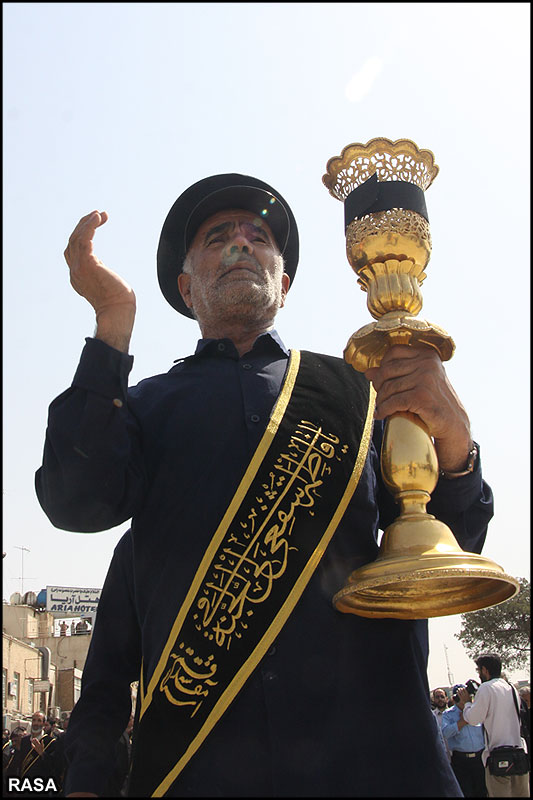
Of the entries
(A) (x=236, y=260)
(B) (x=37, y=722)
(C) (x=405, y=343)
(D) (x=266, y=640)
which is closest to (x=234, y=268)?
(A) (x=236, y=260)

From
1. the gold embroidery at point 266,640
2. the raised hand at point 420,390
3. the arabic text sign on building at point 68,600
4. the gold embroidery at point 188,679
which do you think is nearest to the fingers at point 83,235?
the raised hand at point 420,390

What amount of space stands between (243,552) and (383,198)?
1226 millimetres

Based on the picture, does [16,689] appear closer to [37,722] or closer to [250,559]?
[37,722]

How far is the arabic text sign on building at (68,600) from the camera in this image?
57.2m

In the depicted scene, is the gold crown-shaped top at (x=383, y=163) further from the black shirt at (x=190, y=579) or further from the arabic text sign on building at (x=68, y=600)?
the arabic text sign on building at (x=68, y=600)

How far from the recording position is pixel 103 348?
222 cm

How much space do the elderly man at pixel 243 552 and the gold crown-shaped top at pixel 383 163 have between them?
68 cm

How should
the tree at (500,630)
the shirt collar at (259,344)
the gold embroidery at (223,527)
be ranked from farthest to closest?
1. the tree at (500,630)
2. the shirt collar at (259,344)
3. the gold embroidery at (223,527)

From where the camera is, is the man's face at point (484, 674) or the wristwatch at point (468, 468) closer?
the wristwatch at point (468, 468)

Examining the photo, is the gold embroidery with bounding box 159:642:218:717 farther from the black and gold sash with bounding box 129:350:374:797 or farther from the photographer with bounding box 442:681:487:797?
the photographer with bounding box 442:681:487:797

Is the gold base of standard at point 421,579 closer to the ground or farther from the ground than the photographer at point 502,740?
farther from the ground

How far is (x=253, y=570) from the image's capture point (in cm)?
225

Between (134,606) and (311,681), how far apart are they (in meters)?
0.89

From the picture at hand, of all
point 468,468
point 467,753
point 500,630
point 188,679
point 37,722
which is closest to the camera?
point 188,679
